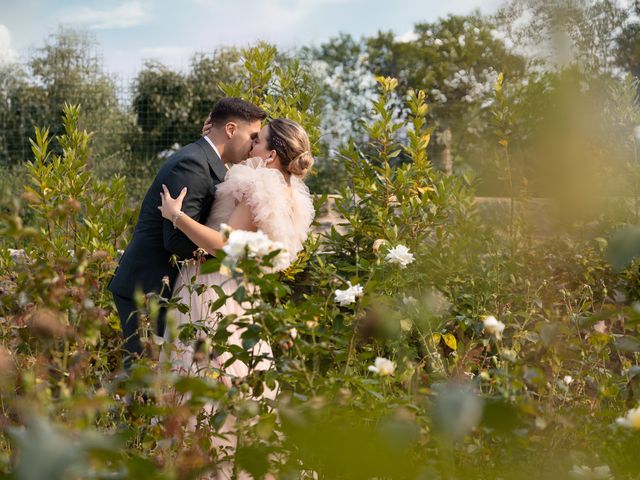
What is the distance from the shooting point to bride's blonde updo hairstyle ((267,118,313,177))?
2803 mm

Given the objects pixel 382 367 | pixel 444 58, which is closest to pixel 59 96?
pixel 444 58

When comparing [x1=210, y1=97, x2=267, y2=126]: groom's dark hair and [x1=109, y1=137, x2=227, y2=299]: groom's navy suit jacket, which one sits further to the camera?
[x1=210, y1=97, x2=267, y2=126]: groom's dark hair

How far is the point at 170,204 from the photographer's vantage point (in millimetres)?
2621

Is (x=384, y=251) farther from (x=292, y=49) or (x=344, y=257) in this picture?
(x=292, y=49)

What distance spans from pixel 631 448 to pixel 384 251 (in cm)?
168

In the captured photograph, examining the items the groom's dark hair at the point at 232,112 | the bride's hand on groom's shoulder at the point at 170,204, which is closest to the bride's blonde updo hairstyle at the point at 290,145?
the groom's dark hair at the point at 232,112

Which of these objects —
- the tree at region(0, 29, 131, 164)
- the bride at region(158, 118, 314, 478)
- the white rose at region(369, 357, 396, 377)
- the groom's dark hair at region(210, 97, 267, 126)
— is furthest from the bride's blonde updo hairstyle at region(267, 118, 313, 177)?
the tree at region(0, 29, 131, 164)

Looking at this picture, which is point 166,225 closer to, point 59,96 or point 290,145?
point 290,145

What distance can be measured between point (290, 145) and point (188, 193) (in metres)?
0.42

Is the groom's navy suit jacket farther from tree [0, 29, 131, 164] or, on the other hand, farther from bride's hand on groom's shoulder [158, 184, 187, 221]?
tree [0, 29, 131, 164]

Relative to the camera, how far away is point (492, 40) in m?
14.2

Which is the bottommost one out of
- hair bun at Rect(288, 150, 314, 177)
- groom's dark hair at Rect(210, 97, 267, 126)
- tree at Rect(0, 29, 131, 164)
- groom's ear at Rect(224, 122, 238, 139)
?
tree at Rect(0, 29, 131, 164)

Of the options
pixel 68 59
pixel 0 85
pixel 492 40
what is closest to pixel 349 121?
pixel 492 40

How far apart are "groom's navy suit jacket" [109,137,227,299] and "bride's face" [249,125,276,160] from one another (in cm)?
16
